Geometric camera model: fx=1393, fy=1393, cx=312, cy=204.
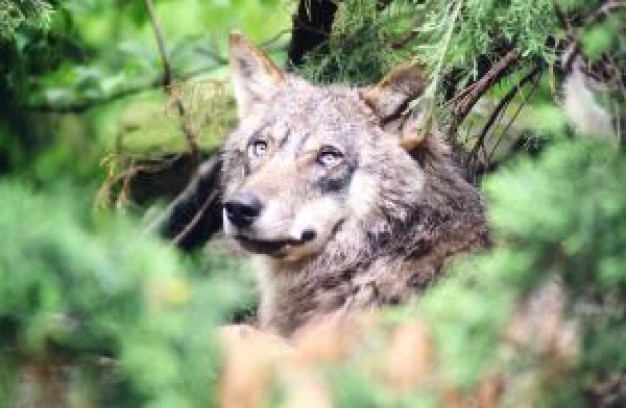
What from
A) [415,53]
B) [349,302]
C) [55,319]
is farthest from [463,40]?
[55,319]

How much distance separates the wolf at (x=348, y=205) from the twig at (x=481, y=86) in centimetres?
12

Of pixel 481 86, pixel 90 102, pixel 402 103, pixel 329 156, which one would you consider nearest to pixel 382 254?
pixel 329 156

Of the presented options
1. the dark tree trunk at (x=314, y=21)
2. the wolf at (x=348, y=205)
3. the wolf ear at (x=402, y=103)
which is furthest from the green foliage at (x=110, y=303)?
the dark tree trunk at (x=314, y=21)

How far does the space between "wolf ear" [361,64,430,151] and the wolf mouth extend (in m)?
0.63

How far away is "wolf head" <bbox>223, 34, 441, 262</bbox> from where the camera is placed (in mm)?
5293

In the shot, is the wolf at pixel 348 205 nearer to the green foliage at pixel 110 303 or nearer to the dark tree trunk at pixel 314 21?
the dark tree trunk at pixel 314 21

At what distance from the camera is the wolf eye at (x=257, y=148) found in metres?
5.71

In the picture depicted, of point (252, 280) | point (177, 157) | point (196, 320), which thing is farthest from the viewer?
point (177, 157)

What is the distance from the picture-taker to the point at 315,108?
5711 millimetres

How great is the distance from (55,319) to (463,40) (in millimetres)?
2901

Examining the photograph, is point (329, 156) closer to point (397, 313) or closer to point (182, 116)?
point (182, 116)

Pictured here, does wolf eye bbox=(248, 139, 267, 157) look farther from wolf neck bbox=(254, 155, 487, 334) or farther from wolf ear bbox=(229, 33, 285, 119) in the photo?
wolf neck bbox=(254, 155, 487, 334)

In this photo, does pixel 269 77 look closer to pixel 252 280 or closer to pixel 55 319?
pixel 252 280

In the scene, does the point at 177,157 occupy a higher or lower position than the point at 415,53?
lower
